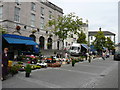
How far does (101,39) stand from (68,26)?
2264cm

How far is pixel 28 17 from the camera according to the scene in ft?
80.5

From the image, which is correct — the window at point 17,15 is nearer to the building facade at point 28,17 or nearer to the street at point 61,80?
the building facade at point 28,17

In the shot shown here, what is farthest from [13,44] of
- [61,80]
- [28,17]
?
[61,80]

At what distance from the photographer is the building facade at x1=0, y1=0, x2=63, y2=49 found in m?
20.6

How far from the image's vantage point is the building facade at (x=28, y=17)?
2062 centimetres

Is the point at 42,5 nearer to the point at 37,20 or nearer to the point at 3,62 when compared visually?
the point at 37,20

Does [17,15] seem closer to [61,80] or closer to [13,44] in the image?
[13,44]

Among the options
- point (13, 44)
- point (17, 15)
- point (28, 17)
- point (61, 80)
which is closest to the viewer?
point (61, 80)

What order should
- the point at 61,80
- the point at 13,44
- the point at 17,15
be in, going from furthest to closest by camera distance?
the point at 17,15
the point at 13,44
the point at 61,80

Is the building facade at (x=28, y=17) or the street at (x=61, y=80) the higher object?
the building facade at (x=28, y=17)

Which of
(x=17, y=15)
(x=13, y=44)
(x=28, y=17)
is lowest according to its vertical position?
(x=13, y=44)

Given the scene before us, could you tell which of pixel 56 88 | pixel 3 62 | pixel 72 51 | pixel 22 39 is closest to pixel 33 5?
pixel 22 39

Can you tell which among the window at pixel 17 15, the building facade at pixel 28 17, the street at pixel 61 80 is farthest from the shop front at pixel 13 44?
the street at pixel 61 80

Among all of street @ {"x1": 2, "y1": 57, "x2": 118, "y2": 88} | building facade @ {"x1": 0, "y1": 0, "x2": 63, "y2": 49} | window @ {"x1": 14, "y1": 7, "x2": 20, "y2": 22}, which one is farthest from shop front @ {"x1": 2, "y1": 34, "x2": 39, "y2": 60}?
street @ {"x1": 2, "y1": 57, "x2": 118, "y2": 88}
